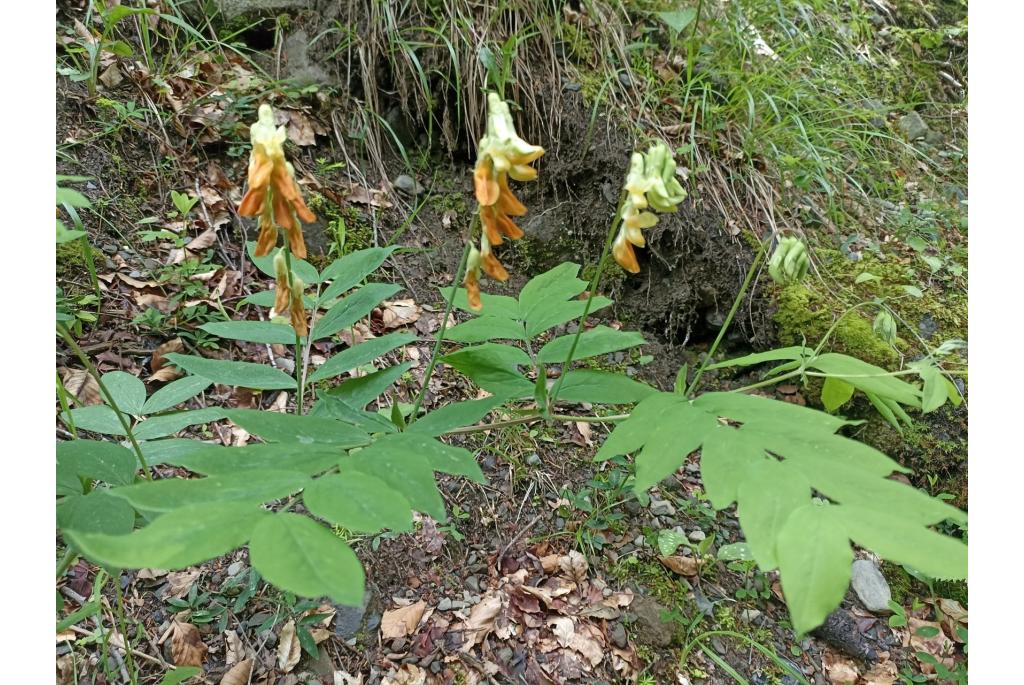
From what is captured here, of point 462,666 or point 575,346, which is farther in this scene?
point 462,666

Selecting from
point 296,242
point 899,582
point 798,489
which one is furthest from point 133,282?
point 899,582

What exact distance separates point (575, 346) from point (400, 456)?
49 centimetres

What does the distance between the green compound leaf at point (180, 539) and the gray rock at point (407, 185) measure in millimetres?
2575

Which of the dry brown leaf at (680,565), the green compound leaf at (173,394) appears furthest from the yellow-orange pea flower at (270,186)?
the dry brown leaf at (680,565)

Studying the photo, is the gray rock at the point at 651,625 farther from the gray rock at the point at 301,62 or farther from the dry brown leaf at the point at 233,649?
the gray rock at the point at 301,62

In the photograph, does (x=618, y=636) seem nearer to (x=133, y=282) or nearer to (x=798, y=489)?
(x=798, y=489)

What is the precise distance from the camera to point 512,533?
235 centimetres

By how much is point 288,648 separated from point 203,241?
1.63 meters

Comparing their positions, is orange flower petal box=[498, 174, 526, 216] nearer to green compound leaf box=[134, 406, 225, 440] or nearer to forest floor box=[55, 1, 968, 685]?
green compound leaf box=[134, 406, 225, 440]

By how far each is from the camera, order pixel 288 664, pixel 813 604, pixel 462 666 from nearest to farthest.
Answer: pixel 813 604
pixel 288 664
pixel 462 666

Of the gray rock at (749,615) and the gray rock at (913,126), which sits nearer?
the gray rock at (749,615)

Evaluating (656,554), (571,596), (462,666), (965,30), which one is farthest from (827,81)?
(462,666)

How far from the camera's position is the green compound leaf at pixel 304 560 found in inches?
25.3

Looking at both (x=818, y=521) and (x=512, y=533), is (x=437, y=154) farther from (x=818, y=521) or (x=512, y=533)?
(x=818, y=521)
